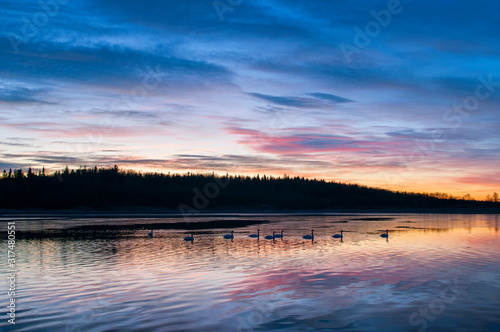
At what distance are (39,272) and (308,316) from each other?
14531 millimetres

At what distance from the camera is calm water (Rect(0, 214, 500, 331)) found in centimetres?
1239

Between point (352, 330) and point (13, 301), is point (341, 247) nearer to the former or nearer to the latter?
point (352, 330)

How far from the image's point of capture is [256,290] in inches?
649

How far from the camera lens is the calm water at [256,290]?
12391 mm
